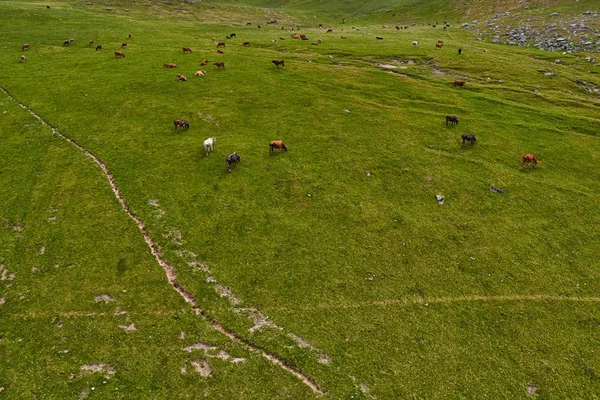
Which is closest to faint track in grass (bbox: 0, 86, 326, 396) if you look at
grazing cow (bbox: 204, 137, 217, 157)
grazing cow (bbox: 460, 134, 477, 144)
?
grazing cow (bbox: 204, 137, 217, 157)

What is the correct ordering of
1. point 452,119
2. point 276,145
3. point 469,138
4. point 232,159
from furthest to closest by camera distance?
point 452,119, point 469,138, point 276,145, point 232,159

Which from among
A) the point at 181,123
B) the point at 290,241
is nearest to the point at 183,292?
the point at 290,241

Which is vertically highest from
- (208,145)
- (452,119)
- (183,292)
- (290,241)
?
(452,119)

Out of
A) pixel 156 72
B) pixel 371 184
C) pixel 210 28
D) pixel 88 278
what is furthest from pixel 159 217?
pixel 210 28

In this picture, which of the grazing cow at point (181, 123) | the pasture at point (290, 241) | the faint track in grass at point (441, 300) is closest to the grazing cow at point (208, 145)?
the pasture at point (290, 241)

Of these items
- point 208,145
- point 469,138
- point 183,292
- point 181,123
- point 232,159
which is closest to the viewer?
point 183,292

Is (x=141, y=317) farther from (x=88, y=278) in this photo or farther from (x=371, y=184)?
(x=371, y=184)

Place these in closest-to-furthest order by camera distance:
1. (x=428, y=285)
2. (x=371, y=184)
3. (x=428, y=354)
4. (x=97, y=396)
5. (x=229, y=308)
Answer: (x=97, y=396) < (x=428, y=354) < (x=229, y=308) < (x=428, y=285) < (x=371, y=184)

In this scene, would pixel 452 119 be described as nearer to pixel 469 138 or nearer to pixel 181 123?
pixel 469 138
